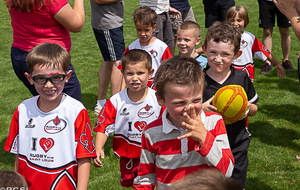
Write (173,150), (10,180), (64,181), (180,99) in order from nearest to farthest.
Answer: (10,180), (180,99), (173,150), (64,181)

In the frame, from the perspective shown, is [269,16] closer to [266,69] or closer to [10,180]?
[266,69]

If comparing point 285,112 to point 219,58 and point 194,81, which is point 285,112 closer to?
point 219,58

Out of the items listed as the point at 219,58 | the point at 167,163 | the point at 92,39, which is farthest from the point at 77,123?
the point at 92,39

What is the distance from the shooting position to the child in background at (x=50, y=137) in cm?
314

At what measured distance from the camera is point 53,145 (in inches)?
124

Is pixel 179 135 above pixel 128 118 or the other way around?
above

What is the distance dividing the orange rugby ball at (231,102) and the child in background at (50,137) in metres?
1.24

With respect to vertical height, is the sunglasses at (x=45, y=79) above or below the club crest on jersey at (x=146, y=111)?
above

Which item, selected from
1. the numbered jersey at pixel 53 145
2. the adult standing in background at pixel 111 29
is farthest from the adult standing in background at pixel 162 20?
the numbered jersey at pixel 53 145

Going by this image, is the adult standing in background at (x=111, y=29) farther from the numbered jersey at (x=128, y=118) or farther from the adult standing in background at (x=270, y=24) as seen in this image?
the adult standing in background at (x=270, y=24)

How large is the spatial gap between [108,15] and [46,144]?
12.3 ft

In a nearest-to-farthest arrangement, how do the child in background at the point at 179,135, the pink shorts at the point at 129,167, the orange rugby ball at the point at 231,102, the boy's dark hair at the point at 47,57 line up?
1. the child in background at the point at 179,135
2. the boy's dark hair at the point at 47,57
3. the orange rugby ball at the point at 231,102
4. the pink shorts at the point at 129,167

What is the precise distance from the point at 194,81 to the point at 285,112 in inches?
199

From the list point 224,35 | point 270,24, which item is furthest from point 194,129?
point 270,24
